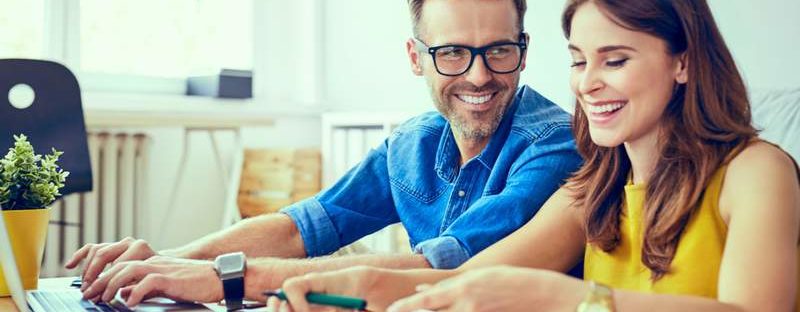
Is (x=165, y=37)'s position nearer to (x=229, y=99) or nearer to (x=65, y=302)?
(x=229, y=99)

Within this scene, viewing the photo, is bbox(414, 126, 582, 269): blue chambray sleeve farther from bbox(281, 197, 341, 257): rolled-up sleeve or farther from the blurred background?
the blurred background

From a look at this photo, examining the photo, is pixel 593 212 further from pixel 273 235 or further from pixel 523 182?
pixel 273 235

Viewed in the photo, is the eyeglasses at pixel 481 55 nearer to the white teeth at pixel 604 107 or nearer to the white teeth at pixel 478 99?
the white teeth at pixel 478 99

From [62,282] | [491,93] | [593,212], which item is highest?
[491,93]

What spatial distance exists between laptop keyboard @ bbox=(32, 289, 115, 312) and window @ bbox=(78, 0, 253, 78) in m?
2.56

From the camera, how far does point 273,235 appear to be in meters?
1.58

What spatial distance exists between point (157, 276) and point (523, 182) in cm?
56

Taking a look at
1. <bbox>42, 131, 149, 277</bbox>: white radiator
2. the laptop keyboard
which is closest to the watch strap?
the laptop keyboard

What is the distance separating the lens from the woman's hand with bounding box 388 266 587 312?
0.81m

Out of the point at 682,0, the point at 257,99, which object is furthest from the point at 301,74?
the point at 682,0

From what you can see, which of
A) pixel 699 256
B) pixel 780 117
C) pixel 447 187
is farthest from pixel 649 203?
pixel 780 117

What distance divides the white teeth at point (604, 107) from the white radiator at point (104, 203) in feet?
8.76

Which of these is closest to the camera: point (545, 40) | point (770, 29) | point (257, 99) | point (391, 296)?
point (391, 296)

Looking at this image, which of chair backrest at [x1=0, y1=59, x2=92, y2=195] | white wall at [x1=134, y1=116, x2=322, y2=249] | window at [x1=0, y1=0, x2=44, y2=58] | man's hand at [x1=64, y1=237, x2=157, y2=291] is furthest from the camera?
white wall at [x1=134, y1=116, x2=322, y2=249]
